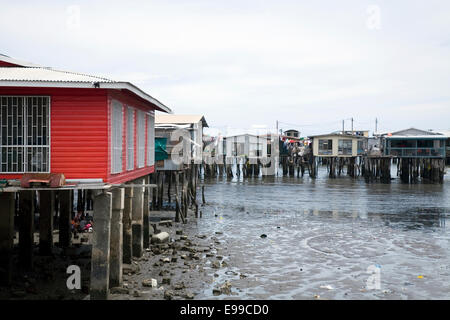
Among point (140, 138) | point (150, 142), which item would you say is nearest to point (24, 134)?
point (140, 138)

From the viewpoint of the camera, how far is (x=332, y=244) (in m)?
20.3

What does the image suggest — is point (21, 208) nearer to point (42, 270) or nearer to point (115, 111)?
point (42, 270)

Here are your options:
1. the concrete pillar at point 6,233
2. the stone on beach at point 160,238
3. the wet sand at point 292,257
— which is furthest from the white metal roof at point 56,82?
the stone on beach at point 160,238

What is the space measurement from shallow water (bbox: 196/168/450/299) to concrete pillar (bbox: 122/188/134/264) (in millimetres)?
2994

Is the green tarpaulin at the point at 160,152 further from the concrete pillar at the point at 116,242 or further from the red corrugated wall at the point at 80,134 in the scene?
the red corrugated wall at the point at 80,134

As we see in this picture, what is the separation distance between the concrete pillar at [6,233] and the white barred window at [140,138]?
5.31 m

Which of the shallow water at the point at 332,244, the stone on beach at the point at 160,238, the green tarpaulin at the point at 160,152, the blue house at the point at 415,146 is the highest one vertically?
the blue house at the point at 415,146

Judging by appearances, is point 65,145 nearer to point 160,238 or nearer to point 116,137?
point 116,137

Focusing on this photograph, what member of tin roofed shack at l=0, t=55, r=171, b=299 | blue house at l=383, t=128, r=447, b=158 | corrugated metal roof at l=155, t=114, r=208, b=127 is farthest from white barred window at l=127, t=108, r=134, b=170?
blue house at l=383, t=128, r=447, b=158

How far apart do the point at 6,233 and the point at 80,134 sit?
3.17 m

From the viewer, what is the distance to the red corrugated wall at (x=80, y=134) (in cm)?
1237

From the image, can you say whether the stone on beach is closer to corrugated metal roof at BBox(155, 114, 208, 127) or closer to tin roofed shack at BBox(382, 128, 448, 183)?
corrugated metal roof at BBox(155, 114, 208, 127)


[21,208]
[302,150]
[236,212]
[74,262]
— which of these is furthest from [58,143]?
[302,150]

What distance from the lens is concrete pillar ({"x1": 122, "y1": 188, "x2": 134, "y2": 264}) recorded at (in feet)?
51.2
